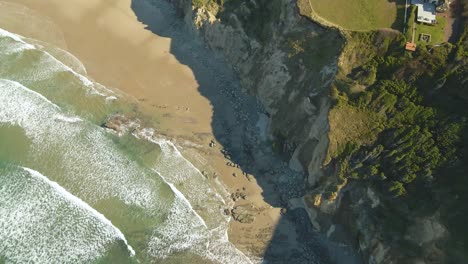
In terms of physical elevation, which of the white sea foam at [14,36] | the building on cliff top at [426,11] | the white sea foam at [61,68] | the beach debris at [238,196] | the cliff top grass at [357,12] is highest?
the building on cliff top at [426,11]

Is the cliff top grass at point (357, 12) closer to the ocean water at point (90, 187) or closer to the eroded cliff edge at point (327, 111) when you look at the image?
the eroded cliff edge at point (327, 111)

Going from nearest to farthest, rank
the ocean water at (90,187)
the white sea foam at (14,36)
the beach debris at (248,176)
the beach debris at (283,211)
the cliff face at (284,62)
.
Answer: the ocean water at (90,187) < the cliff face at (284,62) < the beach debris at (283,211) < the beach debris at (248,176) < the white sea foam at (14,36)

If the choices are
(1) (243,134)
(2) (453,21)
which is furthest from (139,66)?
(2) (453,21)

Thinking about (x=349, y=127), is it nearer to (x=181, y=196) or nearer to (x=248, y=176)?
(x=248, y=176)

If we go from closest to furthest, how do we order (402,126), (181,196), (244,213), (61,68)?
(402,126), (244,213), (181,196), (61,68)

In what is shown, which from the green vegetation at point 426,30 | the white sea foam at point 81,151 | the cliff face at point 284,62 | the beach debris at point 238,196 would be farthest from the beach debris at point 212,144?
the green vegetation at point 426,30

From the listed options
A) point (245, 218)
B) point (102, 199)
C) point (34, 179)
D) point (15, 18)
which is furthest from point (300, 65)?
point (15, 18)
